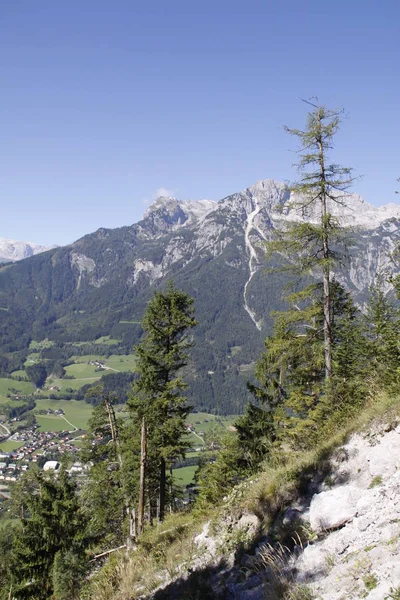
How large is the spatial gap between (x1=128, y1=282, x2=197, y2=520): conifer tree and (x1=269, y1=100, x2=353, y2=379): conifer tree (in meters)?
6.59

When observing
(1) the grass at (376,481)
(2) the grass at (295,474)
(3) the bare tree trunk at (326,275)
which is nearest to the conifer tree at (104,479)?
(3) the bare tree trunk at (326,275)

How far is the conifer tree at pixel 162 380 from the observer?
18.5 m

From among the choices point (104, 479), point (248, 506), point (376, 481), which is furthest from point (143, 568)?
point (104, 479)

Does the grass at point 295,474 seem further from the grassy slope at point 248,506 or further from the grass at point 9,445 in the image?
the grass at point 9,445

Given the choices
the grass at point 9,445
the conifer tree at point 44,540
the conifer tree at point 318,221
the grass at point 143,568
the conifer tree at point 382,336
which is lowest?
the grass at point 9,445

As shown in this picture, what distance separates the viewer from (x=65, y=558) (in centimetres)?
1711

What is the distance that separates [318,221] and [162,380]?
10.5 metres

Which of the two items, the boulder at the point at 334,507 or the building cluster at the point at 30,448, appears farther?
the building cluster at the point at 30,448

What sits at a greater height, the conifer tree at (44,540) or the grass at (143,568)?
the grass at (143,568)

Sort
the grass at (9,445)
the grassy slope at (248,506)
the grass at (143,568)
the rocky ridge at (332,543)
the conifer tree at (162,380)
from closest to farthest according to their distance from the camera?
the rocky ridge at (332,543)
the grass at (143,568)
the grassy slope at (248,506)
the conifer tree at (162,380)
the grass at (9,445)

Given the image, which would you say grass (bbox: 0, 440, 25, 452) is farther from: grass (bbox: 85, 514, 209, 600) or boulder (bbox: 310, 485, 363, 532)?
boulder (bbox: 310, 485, 363, 532)

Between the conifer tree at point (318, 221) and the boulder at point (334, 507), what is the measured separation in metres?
8.29

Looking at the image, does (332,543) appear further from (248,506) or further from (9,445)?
(9,445)

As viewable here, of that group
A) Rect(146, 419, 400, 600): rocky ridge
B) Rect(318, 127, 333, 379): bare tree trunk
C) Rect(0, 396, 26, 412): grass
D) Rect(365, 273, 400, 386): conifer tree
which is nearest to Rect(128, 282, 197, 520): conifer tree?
Rect(318, 127, 333, 379): bare tree trunk
